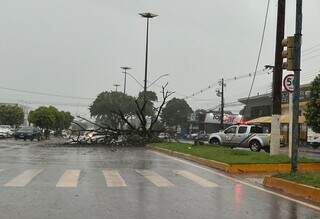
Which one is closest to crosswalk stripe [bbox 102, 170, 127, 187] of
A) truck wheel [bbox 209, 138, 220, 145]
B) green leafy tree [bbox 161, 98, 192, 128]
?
truck wheel [bbox 209, 138, 220, 145]

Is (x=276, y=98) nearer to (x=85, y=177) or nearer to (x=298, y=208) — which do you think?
(x=85, y=177)

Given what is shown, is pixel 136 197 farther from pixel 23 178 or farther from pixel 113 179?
pixel 23 178

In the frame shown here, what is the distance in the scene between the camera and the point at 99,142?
45.9 meters

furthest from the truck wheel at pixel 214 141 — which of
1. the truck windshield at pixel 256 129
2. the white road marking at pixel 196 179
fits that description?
the white road marking at pixel 196 179

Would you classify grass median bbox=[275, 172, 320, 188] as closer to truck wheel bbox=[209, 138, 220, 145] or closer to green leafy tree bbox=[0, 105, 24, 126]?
truck wheel bbox=[209, 138, 220, 145]

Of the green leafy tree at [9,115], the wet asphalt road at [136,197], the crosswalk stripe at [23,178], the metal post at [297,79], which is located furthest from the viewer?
the green leafy tree at [9,115]

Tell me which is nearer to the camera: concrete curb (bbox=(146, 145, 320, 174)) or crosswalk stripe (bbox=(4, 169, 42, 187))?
crosswalk stripe (bbox=(4, 169, 42, 187))

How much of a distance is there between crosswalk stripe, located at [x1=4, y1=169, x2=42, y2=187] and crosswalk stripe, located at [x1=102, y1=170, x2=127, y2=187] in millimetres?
2080

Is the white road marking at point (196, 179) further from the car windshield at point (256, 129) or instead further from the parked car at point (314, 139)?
the parked car at point (314, 139)

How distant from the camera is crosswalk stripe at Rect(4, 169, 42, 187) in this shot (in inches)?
581

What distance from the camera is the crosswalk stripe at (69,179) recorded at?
1489 centimetres

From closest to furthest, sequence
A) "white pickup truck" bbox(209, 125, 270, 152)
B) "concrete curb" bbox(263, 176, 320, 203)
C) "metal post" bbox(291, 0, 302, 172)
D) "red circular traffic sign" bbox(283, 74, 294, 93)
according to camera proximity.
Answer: "concrete curb" bbox(263, 176, 320, 203) → "metal post" bbox(291, 0, 302, 172) → "red circular traffic sign" bbox(283, 74, 294, 93) → "white pickup truck" bbox(209, 125, 270, 152)

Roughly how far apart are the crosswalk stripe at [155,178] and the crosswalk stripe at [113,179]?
0.82m

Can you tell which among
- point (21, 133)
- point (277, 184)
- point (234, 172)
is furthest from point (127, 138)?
point (277, 184)
